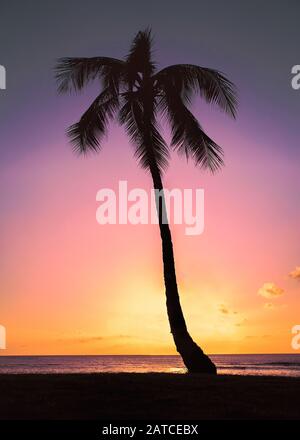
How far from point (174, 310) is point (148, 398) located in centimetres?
779

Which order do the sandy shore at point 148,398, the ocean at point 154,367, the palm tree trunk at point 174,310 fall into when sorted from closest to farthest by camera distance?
the sandy shore at point 148,398 → the palm tree trunk at point 174,310 → the ocean at point 154,367

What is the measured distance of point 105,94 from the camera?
2461cm

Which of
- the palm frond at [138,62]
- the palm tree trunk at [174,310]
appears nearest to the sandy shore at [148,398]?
the palm tree trunk at [174,310]

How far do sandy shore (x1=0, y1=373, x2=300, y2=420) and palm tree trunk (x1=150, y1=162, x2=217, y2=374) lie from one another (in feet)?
10.7

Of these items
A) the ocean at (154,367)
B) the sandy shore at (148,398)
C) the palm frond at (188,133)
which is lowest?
the ocean at (154,367)

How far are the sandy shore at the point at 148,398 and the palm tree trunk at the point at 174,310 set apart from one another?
327 centimetres

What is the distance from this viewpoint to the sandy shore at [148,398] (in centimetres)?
1302

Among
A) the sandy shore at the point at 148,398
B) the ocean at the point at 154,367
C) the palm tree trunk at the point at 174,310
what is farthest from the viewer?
the ocean at the point at 154,367

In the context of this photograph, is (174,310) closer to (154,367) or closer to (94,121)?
(94,121)

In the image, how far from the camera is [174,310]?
22.4m

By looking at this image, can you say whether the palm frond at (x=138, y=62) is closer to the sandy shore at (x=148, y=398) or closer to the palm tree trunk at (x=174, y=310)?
the palm tree trunk at (x=174, y=310)
